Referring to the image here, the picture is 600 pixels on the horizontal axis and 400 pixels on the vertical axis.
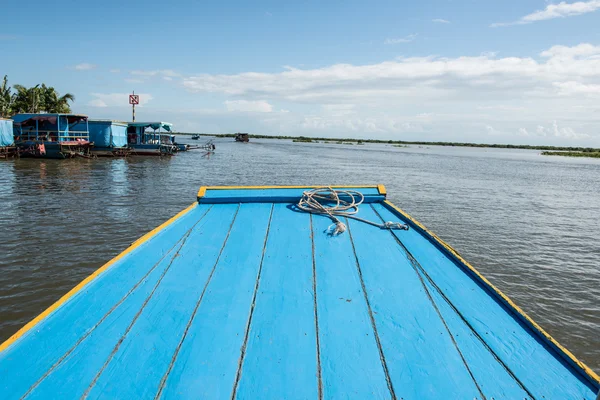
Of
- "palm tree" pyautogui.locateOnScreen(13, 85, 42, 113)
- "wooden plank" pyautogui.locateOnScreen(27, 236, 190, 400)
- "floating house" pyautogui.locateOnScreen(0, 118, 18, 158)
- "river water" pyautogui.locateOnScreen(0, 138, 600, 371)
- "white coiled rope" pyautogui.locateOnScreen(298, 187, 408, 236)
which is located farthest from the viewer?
"palm tree" pyautogui.locateOnScreen(13, 85, 42, 113)

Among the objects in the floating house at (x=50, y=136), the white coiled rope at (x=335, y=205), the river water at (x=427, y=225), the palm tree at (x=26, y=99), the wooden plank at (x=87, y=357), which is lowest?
the river water at (x=427, y=225)

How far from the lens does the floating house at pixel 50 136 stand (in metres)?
30.8

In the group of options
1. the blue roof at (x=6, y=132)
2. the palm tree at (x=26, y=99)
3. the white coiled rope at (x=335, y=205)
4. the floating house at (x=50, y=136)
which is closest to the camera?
the white coiled rope at (x=335, y=205)

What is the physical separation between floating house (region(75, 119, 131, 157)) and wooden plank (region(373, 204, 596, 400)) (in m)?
38.4

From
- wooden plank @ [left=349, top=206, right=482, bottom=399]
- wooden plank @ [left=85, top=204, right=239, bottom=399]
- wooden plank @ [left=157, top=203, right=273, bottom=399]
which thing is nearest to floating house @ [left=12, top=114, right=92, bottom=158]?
wooden plank @ [left=85, top=204, right=239, bottom=399]

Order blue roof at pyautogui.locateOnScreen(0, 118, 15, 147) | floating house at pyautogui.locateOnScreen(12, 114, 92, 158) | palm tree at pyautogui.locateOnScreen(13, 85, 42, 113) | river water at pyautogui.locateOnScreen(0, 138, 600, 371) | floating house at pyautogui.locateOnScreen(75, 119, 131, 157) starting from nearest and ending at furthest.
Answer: river water at pyautogui.locateOnScreen(0, 138, 600, 371) < blue roof at pyautogui.locateOnScreen(0, 118, 15, 147) < floating house at pyautogui.locateOnScreen(12, 114, 92, 158) < floating house at pyautogui.locateOnScreen(75, 119, 131, 157) < palm tree at pyautogui.locateOnScreen(13, 85, 42, 113)

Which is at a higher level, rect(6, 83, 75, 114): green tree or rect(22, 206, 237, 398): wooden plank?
rect(6, 83, 75, 114): green tree

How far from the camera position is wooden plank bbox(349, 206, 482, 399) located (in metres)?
1.96

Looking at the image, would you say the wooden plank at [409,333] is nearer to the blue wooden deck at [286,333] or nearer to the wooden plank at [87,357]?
the blue wooden deck at [286,333]

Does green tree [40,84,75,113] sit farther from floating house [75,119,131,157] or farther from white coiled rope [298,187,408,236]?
white coiled rope [298,187,408,236]

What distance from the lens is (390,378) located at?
200 cm

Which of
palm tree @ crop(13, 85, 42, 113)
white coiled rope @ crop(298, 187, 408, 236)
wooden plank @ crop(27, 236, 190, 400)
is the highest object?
palm tree @ crop(13, 85, 42, 113)

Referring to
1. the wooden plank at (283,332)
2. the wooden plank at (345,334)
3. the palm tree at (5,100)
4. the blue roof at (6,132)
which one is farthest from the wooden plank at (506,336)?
the palm tree at (5,100)

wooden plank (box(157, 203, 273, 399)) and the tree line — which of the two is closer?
wooden plank (box(157, 203, 273, 399))
